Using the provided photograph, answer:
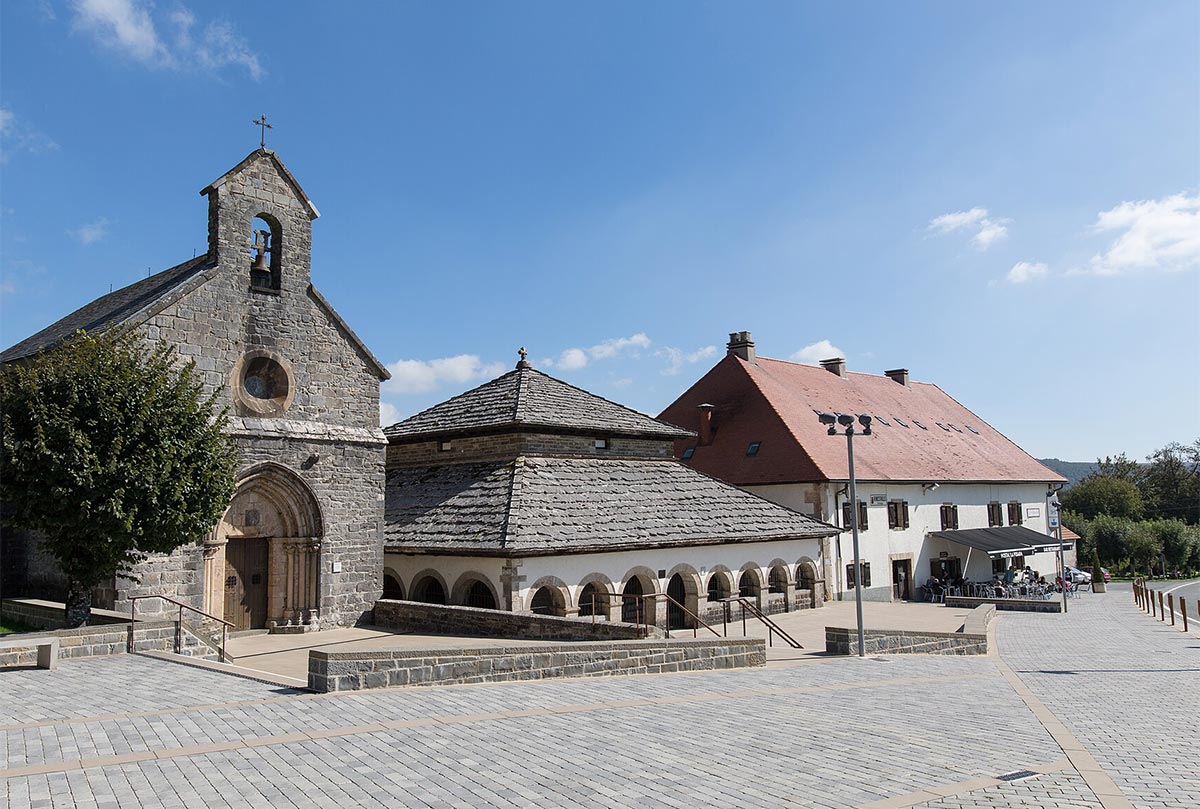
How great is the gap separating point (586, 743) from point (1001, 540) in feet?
116

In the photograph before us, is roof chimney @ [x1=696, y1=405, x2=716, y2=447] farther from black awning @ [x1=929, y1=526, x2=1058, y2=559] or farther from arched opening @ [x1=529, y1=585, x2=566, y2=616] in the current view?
arched opening @ [x1=529, y1=585, x2=566, y2=616]

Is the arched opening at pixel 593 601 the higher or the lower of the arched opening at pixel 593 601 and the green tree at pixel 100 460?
the lower

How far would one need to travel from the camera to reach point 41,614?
16.1 meters

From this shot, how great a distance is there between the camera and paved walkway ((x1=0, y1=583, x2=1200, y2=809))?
734 cm

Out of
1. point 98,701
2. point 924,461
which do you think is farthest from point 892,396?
point 98,701

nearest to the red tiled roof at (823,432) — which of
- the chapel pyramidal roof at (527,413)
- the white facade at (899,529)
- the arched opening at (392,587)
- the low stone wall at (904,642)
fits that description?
the white facade at (899,529)

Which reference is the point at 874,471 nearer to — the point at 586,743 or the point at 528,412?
the point at 528,412

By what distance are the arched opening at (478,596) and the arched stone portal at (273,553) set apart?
3708 mm

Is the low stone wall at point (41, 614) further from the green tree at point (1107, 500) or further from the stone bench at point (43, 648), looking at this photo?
the green tree at point (1107, 500)

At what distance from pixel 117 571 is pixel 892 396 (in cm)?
3923

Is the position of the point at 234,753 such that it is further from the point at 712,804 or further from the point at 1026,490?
the point at 1026,490

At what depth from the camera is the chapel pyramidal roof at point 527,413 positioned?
25.6 meters

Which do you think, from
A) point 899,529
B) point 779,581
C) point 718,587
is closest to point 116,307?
point 718,587

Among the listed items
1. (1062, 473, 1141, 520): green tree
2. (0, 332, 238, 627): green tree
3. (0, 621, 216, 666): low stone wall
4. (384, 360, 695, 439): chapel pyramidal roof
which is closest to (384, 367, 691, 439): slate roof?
(384, 360, 695, 439): chapel pyramidal roof
